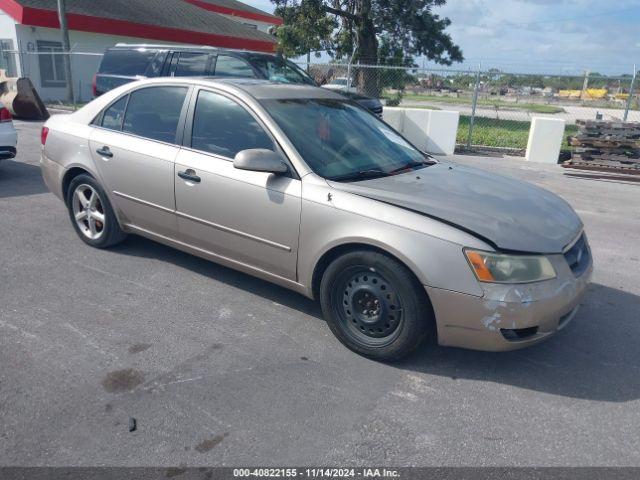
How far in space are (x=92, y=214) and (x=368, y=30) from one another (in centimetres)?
1749

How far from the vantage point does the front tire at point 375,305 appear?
10.7ft

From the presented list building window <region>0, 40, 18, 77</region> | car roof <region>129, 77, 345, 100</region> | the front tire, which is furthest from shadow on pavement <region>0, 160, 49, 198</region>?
building window <region>0, 40, 18, 77</region>

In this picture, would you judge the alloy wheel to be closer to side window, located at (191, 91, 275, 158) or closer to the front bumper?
side window, located at (191, 91, 275, 158)

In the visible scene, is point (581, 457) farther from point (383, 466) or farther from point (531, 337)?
point (383, 466)

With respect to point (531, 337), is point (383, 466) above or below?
below

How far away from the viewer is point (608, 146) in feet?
36.1

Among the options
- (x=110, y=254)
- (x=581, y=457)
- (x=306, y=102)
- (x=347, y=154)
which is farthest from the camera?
(x=110, y=254)

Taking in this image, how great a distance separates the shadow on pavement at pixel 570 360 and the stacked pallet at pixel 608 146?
296 inches

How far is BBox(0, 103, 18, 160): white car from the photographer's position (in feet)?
25.3

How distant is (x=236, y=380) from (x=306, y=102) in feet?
7.55

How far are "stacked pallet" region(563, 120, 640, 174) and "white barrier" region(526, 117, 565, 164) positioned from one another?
68 centimetres

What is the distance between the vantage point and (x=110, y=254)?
5156 mm

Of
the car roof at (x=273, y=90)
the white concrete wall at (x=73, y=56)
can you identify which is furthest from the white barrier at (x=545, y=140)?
the white concrete wall at (x=73, y=56)

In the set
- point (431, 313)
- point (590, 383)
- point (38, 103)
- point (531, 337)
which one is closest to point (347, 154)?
point (431, 313)
